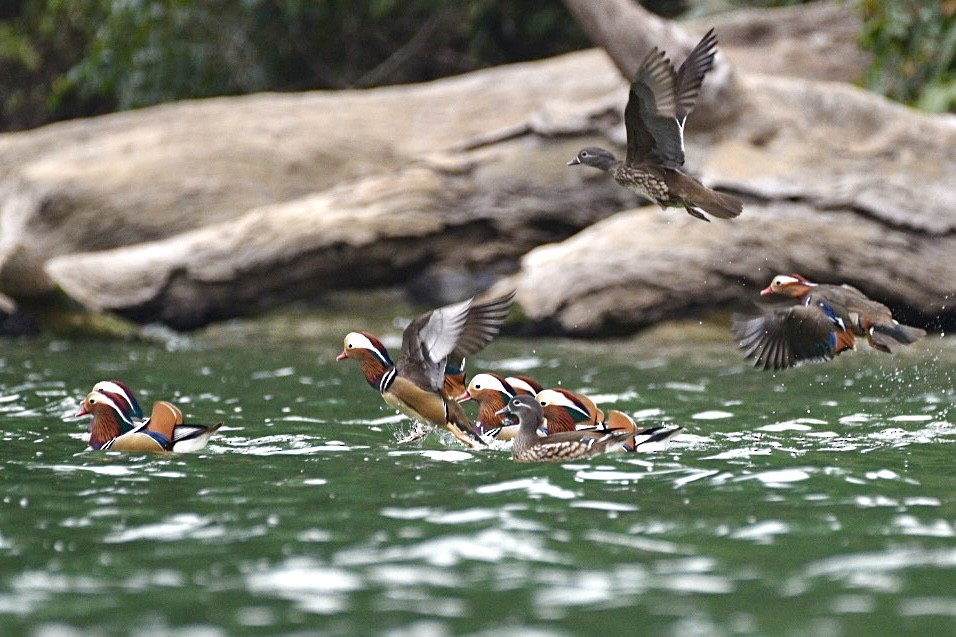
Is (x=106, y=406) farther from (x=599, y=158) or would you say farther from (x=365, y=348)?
(x=599, y=158)

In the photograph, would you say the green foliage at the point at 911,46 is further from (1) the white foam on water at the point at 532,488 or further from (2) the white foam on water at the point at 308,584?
(2) the white foam on water at the point at 308,584

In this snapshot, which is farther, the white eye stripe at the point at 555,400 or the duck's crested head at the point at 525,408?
the white eye stripe at the point at 555,400

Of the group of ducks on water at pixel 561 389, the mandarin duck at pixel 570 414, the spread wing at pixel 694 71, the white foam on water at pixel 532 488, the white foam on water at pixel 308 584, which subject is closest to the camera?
the white foam on water at pixel 308 584

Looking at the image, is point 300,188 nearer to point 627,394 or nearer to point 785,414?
point 627,394

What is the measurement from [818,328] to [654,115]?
1.48 metres

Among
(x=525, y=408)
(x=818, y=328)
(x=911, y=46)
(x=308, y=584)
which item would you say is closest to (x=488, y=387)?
(x=525, y=408)

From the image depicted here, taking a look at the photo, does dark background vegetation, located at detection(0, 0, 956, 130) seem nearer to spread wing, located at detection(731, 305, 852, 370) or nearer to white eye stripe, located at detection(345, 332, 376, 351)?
spread wing, located at detection(731, 305, 852, 370)

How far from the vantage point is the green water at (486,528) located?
13.9ft

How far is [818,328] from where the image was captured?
304 inches

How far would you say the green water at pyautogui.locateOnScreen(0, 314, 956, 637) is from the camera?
13.9 feet

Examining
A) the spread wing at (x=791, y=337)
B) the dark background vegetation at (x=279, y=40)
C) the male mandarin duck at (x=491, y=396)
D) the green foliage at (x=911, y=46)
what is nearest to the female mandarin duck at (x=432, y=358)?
the male mandarin duck at (x=491, y=396)

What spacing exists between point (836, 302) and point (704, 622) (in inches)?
159

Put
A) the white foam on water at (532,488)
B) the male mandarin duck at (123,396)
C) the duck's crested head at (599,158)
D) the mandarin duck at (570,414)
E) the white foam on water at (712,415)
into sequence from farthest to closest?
the duck's crested head at (599,158)
the white foam on water at (712,415)
the male mandarin duck at (123,396)
the mandarin duck at (570,414)
the white foam on water at (532,488)

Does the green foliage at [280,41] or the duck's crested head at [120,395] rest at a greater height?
the green foliage at [280,41]
